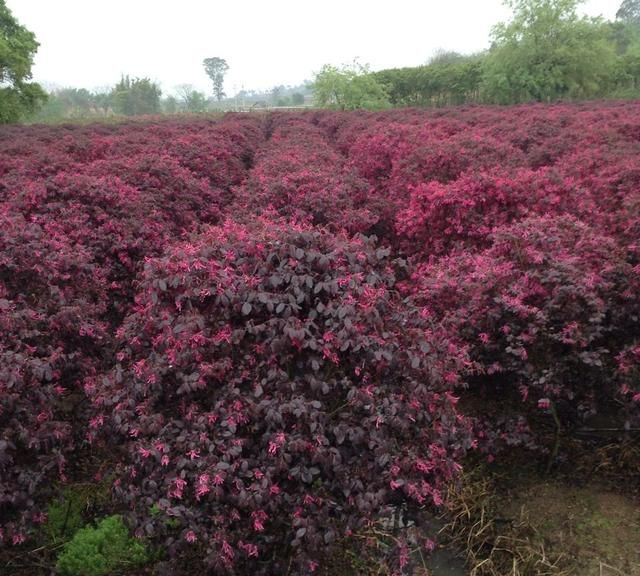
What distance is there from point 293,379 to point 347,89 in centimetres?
3119

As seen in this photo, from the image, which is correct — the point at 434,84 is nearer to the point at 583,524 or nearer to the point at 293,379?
the point at 583,524

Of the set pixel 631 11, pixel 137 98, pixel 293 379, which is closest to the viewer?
pixel 293 379

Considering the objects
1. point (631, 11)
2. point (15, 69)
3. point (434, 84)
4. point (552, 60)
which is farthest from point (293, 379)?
point (631, 11)

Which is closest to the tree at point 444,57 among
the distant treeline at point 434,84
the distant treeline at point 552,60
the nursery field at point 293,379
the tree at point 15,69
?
the distant treeline at point 434,84

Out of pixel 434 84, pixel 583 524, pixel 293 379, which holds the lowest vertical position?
pixel 583 524

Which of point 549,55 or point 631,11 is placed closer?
point 549,55

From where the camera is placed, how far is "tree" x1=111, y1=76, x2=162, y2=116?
4809 cm

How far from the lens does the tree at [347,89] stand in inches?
1219

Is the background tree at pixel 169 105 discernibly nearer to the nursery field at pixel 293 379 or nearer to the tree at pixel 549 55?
the tree at pixel 549 55

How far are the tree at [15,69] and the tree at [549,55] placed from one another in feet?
72.4

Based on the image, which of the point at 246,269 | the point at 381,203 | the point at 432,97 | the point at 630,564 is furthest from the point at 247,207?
the point at 432,97

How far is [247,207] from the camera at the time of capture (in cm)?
534

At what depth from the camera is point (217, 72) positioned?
77000mm

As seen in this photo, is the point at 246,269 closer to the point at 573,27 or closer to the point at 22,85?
Answer: the point at 22,85
